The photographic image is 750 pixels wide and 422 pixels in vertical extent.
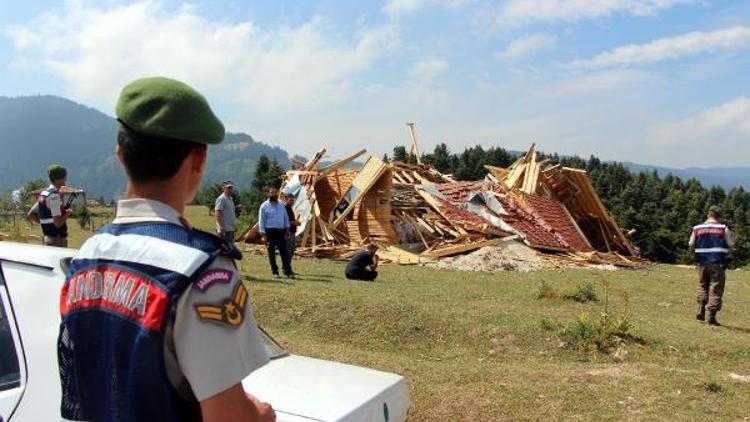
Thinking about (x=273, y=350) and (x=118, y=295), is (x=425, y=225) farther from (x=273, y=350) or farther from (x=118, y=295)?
(x=118, y=295)

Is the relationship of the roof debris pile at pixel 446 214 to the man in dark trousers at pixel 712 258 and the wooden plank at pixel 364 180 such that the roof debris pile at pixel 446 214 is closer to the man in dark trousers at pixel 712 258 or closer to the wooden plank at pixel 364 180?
the wooden plank at pixel 364 180

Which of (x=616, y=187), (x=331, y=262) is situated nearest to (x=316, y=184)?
(x=331, y=262)

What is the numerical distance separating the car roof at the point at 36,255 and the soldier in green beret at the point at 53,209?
18.9 feet

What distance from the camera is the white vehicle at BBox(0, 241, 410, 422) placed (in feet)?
7.64

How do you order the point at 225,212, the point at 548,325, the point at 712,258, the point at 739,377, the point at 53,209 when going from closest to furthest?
the point at 739,377 → the point at 548,325 → the point at 53,209 → the point at 712,258 → the point at 225,212

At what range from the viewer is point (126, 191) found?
5.46 feet

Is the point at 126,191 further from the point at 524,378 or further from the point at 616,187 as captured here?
the point at 616,187

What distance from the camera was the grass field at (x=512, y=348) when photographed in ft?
17.4

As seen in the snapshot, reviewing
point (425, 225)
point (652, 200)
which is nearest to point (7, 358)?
point (425, 225)

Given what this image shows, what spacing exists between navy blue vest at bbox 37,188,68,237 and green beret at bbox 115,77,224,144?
24.0 ft

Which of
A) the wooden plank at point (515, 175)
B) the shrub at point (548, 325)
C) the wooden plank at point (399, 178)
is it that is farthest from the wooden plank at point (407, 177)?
the shrub at point (548, 325)

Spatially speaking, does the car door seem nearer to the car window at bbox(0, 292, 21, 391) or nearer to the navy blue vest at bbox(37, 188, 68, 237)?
the car window at bbox(0, 292, 21, 391)

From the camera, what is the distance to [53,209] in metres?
7.98

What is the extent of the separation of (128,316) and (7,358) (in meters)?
1.39
